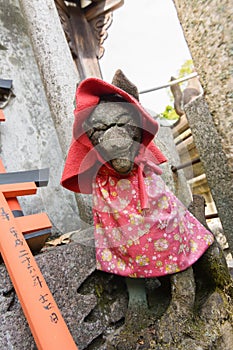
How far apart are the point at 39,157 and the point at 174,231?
116cm

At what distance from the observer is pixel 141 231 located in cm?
127

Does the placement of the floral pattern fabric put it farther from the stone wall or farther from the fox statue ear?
the stone wall

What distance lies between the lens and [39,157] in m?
2.13

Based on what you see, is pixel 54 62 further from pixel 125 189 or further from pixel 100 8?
pixel 100 8

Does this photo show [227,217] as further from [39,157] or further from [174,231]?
[39,157]

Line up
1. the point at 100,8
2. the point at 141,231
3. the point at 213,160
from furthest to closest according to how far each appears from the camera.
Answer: the point at 100,8 → the point at 213,160 → the point at 141,231

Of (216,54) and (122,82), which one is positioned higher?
(122,82)

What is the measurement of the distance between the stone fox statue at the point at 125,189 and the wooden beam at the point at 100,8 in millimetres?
2808

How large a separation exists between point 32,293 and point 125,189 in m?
0.53

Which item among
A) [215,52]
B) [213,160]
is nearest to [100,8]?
[213,160]

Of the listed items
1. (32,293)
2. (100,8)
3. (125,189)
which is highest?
(100,8)

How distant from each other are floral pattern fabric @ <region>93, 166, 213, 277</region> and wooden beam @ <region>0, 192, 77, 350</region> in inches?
12.8

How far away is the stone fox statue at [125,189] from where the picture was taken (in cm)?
126

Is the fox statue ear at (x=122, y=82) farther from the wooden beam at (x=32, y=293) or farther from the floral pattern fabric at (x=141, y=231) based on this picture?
the wooden beam at (x=32, y=293)
